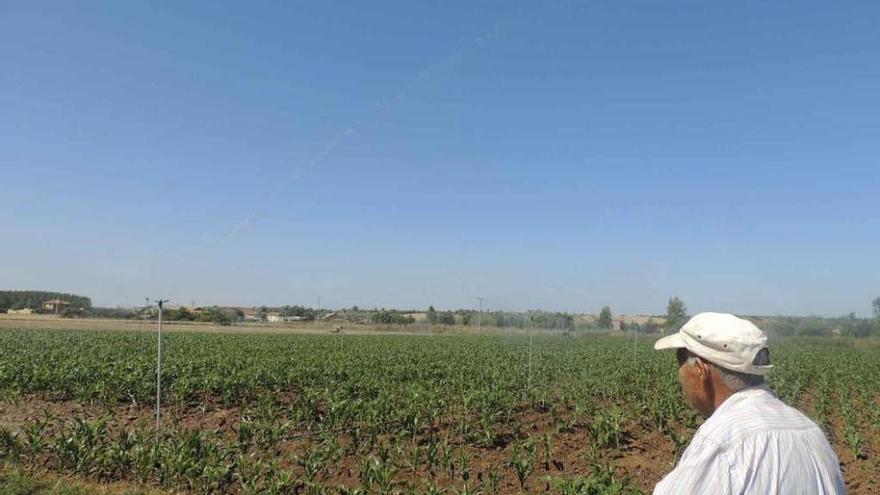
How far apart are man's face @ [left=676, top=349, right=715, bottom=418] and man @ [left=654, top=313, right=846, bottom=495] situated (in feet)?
0.08

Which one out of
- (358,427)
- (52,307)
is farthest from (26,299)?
(358,427)

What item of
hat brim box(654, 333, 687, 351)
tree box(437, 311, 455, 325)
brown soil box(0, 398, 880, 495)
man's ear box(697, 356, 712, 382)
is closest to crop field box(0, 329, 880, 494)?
→ brown soil box(0, 398, 880, 495)

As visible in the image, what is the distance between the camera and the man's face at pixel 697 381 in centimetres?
231

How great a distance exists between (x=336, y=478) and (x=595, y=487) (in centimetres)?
360

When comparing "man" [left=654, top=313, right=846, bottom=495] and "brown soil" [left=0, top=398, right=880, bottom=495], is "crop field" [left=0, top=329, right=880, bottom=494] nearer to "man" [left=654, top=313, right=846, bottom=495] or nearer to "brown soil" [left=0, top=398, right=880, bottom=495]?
"brown soil" [left=0, top=398, right=880, bottom=495]

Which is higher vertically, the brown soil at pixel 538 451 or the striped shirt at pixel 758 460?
the striped shirt at pixel 758 460

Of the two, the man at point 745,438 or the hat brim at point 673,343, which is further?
the hat brim at point 673,343

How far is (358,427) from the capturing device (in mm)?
10031

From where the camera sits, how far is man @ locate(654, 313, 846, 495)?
6.31 ft

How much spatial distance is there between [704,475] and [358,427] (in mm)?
8773

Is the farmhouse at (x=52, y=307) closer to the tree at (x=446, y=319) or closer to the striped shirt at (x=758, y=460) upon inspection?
the tree at (x=446, y=319)

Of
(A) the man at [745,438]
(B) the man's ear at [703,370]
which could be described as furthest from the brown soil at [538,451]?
(A) the man at [745,438]

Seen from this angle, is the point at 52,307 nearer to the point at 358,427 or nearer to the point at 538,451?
the point at 358,427

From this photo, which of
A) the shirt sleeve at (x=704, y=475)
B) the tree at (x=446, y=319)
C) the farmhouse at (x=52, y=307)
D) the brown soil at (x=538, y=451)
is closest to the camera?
the shirt sleeve at (x=704, y=475)
